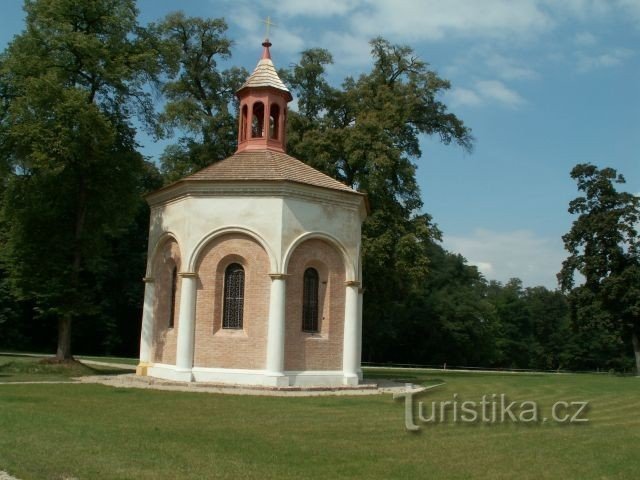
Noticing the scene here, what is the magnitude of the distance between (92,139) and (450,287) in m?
45.1

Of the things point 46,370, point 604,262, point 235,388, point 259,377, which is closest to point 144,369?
point 46,370

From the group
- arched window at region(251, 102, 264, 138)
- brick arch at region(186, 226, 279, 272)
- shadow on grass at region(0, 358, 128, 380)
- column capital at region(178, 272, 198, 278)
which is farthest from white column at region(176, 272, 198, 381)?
arched window at region(251, 102, 264, 138)

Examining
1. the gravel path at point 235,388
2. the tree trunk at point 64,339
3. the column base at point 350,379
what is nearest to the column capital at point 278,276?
the gravel path at point 235,388

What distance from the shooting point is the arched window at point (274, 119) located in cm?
2478

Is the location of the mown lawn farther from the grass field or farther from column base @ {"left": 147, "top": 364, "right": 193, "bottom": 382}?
the grass field

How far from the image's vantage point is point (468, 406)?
1570cm

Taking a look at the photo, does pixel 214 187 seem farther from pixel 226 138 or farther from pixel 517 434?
pixel 226 138

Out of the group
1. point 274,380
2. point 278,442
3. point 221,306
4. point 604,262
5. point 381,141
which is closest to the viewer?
point 278,442

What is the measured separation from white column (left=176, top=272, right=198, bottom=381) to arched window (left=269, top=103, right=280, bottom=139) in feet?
23.5

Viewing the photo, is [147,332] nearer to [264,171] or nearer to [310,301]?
[310,301]

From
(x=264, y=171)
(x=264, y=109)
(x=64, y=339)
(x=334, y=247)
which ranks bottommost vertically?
(x=64, y=339)

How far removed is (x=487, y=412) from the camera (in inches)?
580

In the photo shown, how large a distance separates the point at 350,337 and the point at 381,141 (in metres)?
13.8

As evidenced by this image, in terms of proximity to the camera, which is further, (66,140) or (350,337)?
(66,140)
